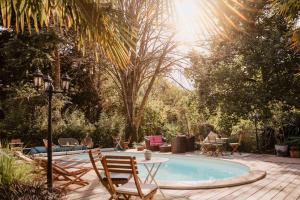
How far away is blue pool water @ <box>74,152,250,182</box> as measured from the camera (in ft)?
33.9

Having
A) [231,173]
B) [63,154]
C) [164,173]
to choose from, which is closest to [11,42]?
[63,154]

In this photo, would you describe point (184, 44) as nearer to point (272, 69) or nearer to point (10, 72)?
point (272, 69)

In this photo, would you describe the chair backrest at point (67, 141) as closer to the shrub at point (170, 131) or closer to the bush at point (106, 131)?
the bush at point (106, 131)

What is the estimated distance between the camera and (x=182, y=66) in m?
19.4

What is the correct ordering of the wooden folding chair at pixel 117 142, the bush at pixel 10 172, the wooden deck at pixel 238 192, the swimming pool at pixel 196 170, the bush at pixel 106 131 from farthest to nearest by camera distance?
1. the bush at pixel 106 131
2. the wooden folding chair at pixel 117 142
3. the swimming pool at pixel 196 170
4. the wooden deck at pixel 238 192
5. the bush at pixel 10 172

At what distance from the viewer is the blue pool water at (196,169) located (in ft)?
33.9

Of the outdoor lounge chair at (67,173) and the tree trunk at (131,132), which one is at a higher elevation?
the tree trunk at (131,132)

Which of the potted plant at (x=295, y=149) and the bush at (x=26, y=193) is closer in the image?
the bush at (x=26, y=193)

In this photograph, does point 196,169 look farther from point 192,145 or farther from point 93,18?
point 93,18

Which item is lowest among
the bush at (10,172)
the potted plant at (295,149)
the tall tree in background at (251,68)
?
the potted plant at (295,149)

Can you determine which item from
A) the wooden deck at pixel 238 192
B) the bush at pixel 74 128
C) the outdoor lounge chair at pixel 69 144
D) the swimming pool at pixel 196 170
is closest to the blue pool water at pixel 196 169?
the swimming pool at pixel 196 170

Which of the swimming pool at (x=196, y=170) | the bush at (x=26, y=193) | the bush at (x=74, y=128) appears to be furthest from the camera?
the bush at (x=74, y=128)

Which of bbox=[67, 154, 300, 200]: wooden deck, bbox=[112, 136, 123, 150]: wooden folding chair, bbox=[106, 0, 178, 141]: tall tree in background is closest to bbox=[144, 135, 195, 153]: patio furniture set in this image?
bbox=[112, 136, 123, 150]: wooden folding chair

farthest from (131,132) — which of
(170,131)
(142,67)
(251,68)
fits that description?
(251,68)
